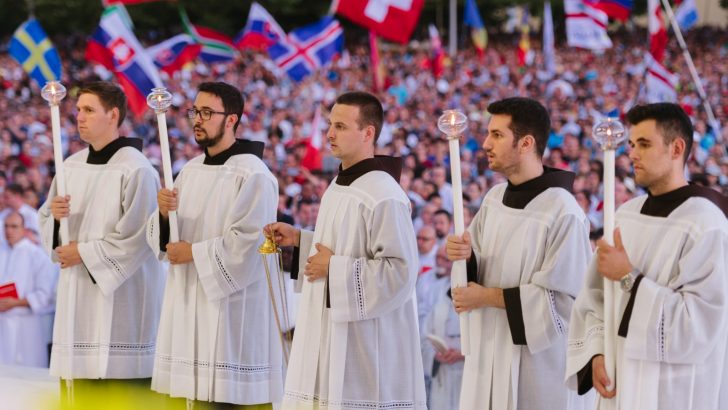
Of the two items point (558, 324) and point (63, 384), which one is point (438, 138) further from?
point (558, 324)

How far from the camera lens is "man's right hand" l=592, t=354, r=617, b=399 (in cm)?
464

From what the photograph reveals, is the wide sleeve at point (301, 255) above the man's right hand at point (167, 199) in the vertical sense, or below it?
below

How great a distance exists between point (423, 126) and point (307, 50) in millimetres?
3661

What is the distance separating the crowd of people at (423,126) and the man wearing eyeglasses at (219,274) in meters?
0.14

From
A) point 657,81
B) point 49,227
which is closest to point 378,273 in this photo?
point 49,227

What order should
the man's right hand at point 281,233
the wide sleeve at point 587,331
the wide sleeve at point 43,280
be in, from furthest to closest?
the wide sleeve at point 43,280, the man's right hand at point 281,233, the wide sleeve at point 587,331

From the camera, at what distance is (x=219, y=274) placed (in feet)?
20.5

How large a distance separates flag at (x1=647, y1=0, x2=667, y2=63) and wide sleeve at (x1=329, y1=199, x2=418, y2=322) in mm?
9619

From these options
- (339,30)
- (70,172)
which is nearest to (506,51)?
(339,30)

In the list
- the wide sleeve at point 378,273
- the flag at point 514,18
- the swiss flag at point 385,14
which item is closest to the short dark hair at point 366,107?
the wide sleeve at point 378,273

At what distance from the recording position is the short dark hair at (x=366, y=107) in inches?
223

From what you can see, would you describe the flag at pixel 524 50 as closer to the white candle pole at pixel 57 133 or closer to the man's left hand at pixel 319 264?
the white candle pole at pixel 57 133

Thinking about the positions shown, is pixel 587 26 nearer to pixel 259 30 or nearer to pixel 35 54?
pixel 259 30

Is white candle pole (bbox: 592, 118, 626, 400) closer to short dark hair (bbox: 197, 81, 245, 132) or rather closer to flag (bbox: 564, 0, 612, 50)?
short dark hair (bbox: 197, 81, 245, 132)
